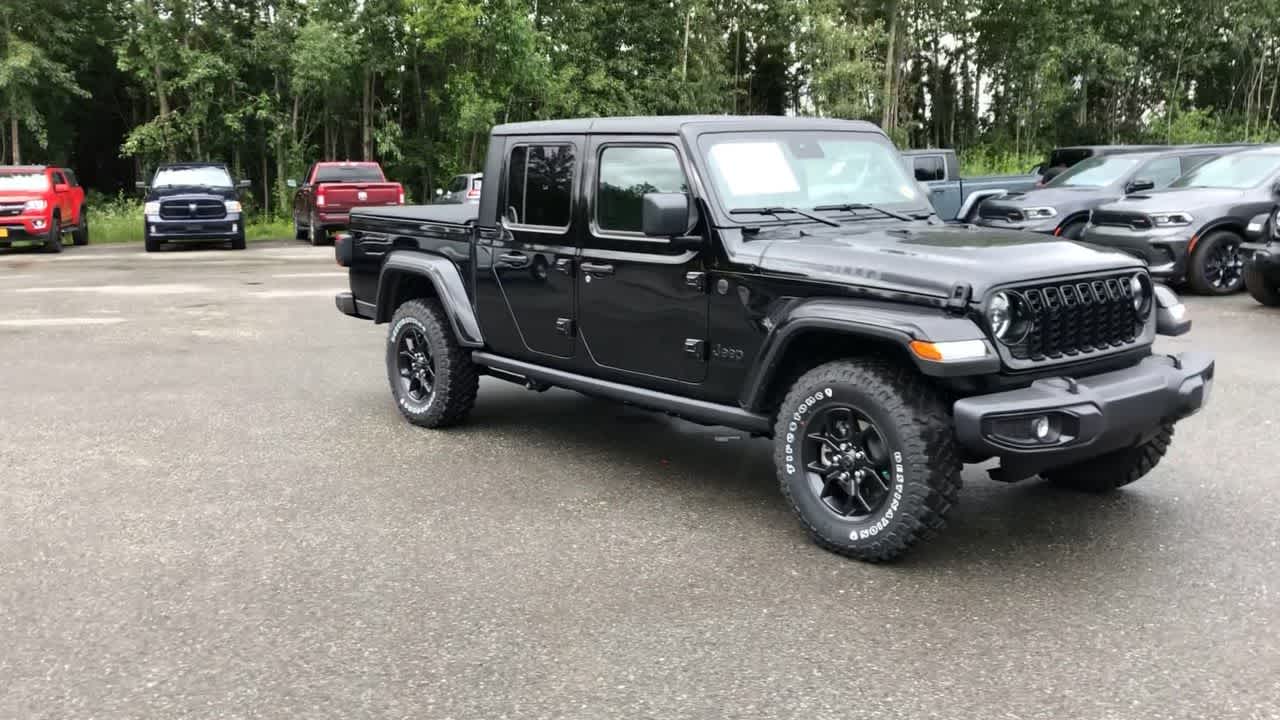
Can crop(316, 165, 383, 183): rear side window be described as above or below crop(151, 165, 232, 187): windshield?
above

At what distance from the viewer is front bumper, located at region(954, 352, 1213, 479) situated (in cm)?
440

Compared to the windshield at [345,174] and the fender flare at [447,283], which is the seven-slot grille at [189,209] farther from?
the fender flare at [447,283]

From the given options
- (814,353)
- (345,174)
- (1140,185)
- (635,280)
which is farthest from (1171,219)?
(345,174)

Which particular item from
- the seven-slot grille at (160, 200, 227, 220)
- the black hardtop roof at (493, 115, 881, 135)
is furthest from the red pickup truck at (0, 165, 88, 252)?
the black hardtop roof at (493, 115, 881, 135)

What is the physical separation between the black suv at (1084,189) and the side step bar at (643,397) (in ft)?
33.6

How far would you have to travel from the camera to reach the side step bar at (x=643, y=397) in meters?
5.30

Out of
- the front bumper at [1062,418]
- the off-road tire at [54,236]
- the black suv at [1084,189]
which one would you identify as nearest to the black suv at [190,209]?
the off-road tire at [54,236]

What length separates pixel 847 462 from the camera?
484 cm

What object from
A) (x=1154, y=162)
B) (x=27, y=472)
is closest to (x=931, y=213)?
(x=27, y=472)

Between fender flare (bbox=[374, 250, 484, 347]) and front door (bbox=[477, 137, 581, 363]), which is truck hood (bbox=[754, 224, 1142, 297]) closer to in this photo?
front door (bbox=[477, 137, 581, 363])

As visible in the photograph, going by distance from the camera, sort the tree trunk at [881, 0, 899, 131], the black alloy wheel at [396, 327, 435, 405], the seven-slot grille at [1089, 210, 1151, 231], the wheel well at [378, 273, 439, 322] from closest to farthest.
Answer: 1. the black alloy wheel at [396, 327, 435, 405]
2. the wheel well at [378, 273, 439, 322]
3. the seven-slot grille at [1089, 210, 1151, 231]
4. the tree trunk at [881, 0, 899, 131]

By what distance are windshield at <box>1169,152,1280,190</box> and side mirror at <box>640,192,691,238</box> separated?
37.5 feet

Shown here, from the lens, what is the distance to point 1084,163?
17344 millimetres

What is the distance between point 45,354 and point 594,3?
3646 cm
